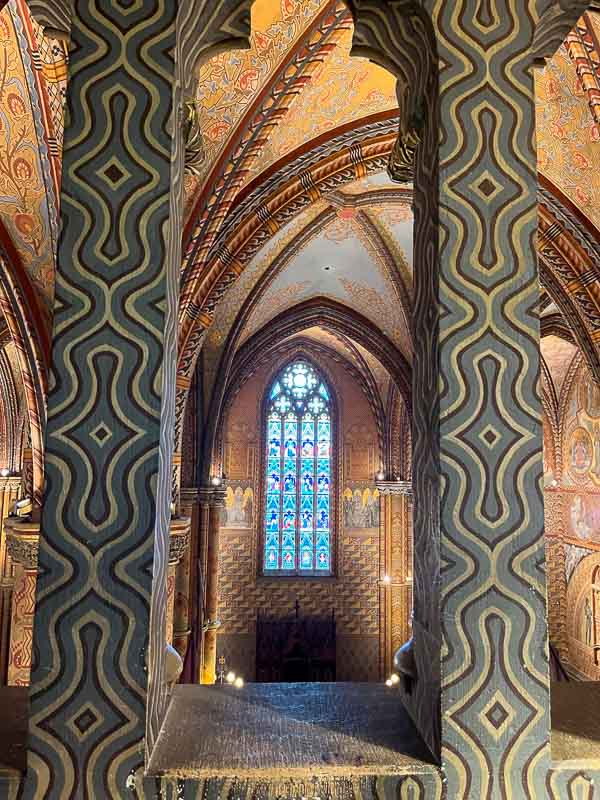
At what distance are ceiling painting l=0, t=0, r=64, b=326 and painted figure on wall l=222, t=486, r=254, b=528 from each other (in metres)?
8.73

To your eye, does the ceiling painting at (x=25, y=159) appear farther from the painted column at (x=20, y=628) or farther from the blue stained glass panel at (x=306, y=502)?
the blue stained glass panel at (x=306, y=502)

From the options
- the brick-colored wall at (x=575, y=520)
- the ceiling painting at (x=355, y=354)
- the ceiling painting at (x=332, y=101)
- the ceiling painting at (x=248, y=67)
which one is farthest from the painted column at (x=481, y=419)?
the ceiling painting at (x=355, y=354)

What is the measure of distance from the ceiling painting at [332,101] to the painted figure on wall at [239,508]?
8862mm

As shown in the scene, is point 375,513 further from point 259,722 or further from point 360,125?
point 259,722

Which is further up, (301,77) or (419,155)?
(301,77)

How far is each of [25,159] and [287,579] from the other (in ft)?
35.0

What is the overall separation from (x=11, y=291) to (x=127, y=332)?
4.68m

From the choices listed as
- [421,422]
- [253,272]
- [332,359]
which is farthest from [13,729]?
[332,359]

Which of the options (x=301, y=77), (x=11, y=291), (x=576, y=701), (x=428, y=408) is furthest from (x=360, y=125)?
(x=576, y=701)

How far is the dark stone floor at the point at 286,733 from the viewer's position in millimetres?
1384

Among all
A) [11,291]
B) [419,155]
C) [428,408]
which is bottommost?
[428,408]

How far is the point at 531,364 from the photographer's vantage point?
5.28 feet

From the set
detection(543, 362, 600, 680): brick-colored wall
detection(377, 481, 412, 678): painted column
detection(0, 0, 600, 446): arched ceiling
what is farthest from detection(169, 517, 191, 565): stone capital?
detection(543, 362, 600, 680): brick-colored wall

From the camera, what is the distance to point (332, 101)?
578cm
